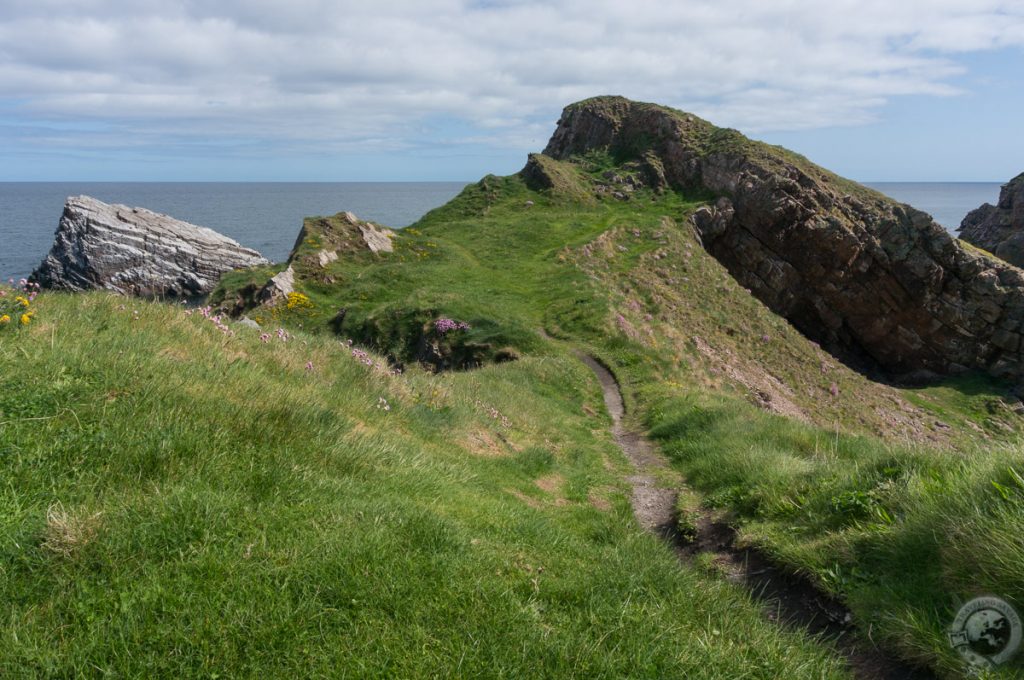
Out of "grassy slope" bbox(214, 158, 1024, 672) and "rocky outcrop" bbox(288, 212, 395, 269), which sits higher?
"rocky outcrop" bbox(288, 212, 395, 269)

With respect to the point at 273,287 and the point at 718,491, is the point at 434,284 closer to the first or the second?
the point at 273,287

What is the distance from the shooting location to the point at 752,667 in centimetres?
429

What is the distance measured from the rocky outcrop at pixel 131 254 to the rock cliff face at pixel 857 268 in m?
42.4

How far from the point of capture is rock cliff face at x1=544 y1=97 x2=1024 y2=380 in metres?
46.0

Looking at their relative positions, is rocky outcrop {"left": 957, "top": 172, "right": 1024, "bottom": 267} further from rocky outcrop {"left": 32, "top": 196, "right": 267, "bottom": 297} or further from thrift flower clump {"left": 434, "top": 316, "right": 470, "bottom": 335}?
rocky outcrop {"left": 32, "top": 196, "right": 267, "bottom": 297}

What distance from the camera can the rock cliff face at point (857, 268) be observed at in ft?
151

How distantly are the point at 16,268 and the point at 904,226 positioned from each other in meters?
85.7

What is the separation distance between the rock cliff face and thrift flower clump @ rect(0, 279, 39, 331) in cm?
4799

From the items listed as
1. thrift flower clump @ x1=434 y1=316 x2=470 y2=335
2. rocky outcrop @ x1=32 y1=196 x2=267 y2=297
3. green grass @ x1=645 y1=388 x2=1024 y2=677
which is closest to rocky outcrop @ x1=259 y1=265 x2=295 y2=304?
thrift flower clump @ x1=434 y1=316 x2=470 y2=335

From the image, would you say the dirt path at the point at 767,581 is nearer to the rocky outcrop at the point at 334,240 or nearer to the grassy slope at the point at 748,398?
the grassy slope at the point at 748,398

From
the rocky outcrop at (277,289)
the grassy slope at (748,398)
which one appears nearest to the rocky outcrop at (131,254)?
the grassy slope at (748,398)

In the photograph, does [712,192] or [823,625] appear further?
[712,192]

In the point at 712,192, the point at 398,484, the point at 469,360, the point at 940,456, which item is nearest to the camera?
Result: the point at 398,484

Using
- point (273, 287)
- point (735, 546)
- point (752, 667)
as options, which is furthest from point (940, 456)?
point (273, 287)
